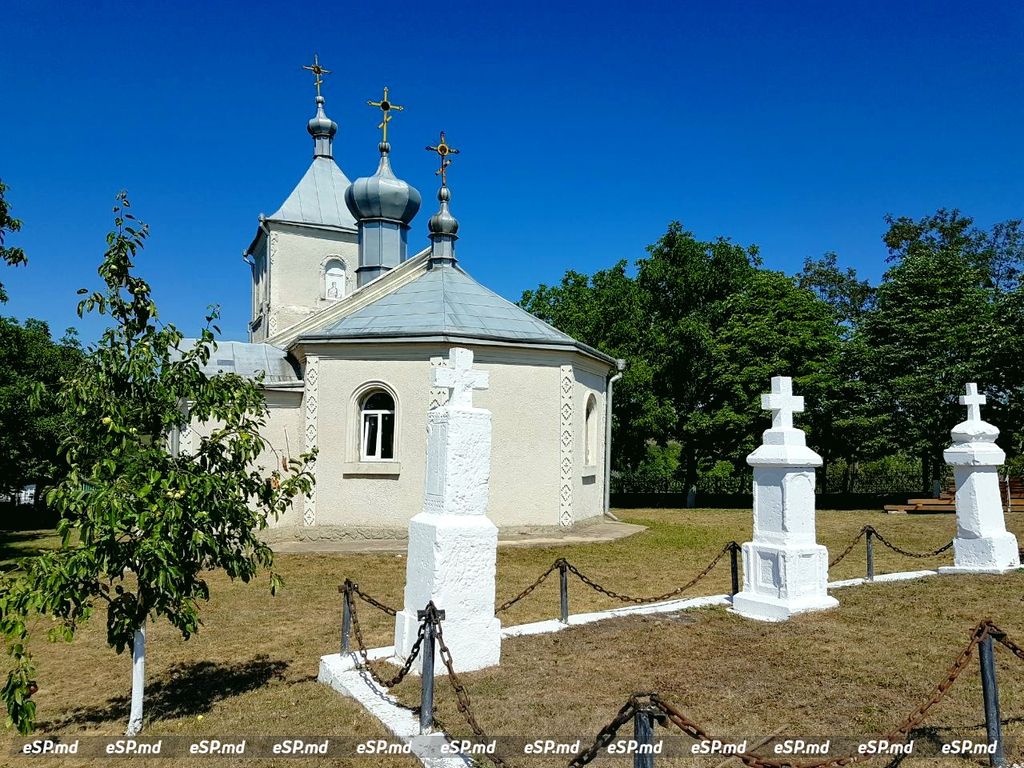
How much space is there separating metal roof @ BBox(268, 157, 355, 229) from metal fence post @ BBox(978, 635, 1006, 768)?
26150 mm

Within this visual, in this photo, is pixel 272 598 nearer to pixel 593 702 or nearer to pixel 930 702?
pixel 593 702

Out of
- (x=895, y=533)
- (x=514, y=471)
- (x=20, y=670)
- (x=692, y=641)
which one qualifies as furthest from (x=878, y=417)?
(x=20, y=670)

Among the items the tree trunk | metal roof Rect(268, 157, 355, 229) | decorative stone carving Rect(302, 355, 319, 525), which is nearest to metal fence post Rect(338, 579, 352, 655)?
the tree trunk

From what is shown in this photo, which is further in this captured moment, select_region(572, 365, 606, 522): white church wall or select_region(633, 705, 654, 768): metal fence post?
select_region(572, 365, 606, 522): white church wall

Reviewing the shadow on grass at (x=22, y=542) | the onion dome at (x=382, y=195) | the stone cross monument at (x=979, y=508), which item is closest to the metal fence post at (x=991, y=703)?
the stone cross monument at (x=979, y=508)

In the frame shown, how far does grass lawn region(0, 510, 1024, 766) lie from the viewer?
508 cm

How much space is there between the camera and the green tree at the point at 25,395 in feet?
57.6

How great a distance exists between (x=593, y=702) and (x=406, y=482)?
406 inches

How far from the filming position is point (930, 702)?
4078 millimetres

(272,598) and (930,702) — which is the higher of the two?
(930,702)

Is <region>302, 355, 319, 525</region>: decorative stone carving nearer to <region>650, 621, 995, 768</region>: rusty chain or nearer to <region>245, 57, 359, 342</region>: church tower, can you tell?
<region>245, 57, 359, 342</region>: church tower

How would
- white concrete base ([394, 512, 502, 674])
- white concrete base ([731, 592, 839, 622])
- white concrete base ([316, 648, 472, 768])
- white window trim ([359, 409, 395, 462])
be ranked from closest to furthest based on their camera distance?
white concrete base ([316, 648, 472, 768]), white concrete base ([394, 512, 502, 674]), white concrete base ([731, 592, 839, 622]), white window trim ([359, 409, 395, 462])

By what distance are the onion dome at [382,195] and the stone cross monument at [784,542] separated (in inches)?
706

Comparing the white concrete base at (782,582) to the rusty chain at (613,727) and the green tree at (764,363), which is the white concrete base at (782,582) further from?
the green tree at (764,363)
